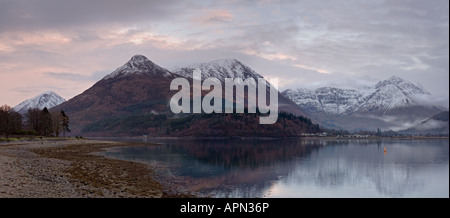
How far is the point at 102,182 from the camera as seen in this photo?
134 feet

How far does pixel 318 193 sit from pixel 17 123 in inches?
4576

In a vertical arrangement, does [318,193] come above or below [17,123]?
below

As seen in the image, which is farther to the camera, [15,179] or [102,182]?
[102,182]

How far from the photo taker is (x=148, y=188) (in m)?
41.2
